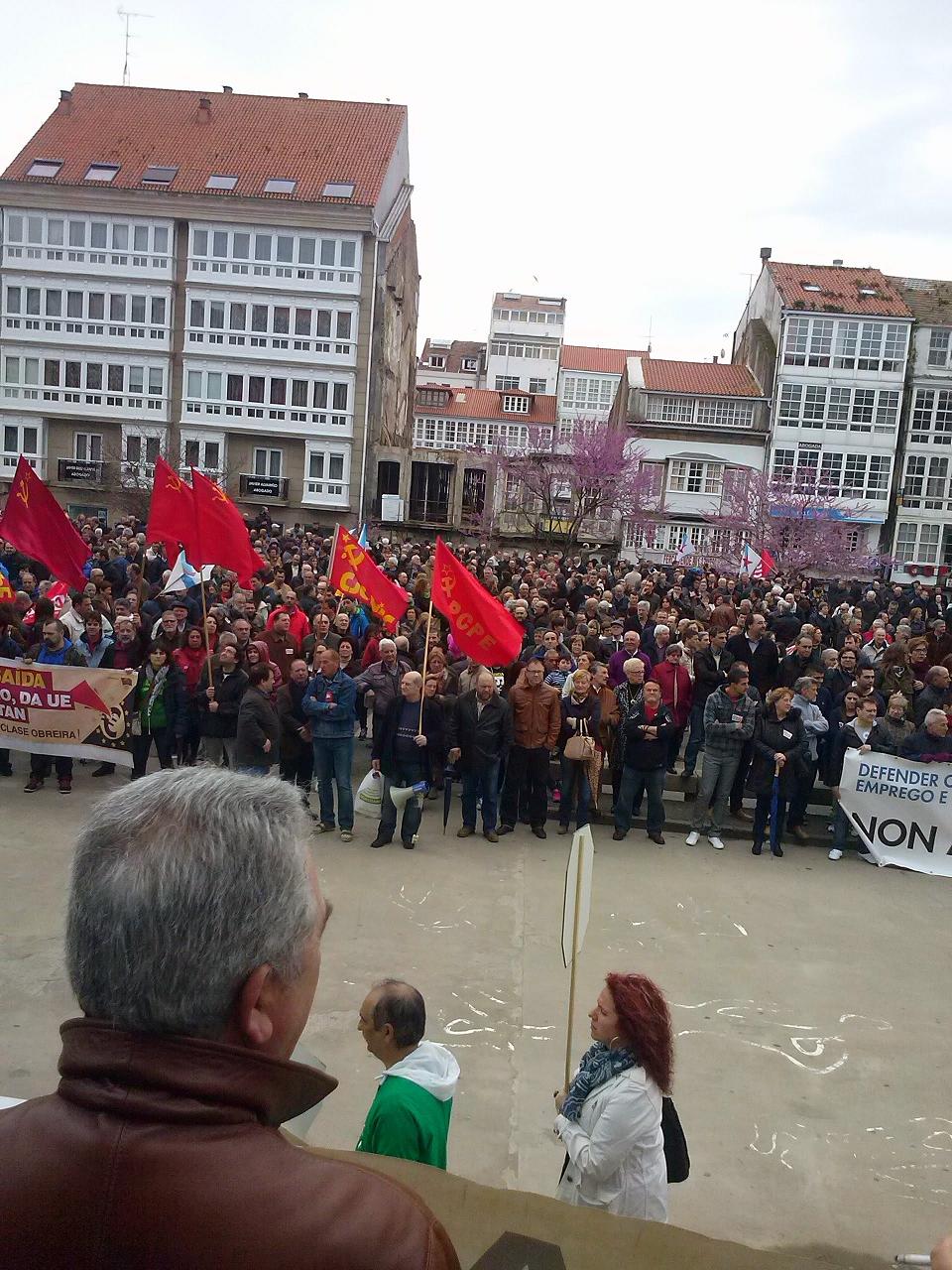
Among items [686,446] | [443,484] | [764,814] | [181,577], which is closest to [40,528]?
[181,577]

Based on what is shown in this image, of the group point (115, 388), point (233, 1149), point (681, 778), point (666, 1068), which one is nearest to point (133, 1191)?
point (233, 1149)

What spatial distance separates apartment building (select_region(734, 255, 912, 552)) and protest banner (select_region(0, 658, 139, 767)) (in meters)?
45.2

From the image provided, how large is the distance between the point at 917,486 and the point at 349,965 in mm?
52432

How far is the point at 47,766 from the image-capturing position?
11.0 m

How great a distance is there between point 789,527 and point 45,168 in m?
36.0

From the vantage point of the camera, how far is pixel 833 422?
171ft

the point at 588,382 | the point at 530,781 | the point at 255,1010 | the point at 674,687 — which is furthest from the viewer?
the point at 588,382

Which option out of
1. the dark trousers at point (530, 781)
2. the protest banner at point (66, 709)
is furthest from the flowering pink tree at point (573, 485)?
the protest banner at point (66, 709)

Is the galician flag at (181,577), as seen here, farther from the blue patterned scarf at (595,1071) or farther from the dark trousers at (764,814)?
the blue patterned scarf at (595,1071)

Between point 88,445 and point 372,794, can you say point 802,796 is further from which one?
point 88,445

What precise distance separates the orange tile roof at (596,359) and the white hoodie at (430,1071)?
86100mm

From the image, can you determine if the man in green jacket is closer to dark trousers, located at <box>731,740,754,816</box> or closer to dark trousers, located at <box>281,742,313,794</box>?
dark trousers, located at <box>281,742,313,794</box>

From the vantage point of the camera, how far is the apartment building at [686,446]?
53.0 m

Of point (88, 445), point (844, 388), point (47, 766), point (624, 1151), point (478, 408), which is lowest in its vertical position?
point (47, 766)
